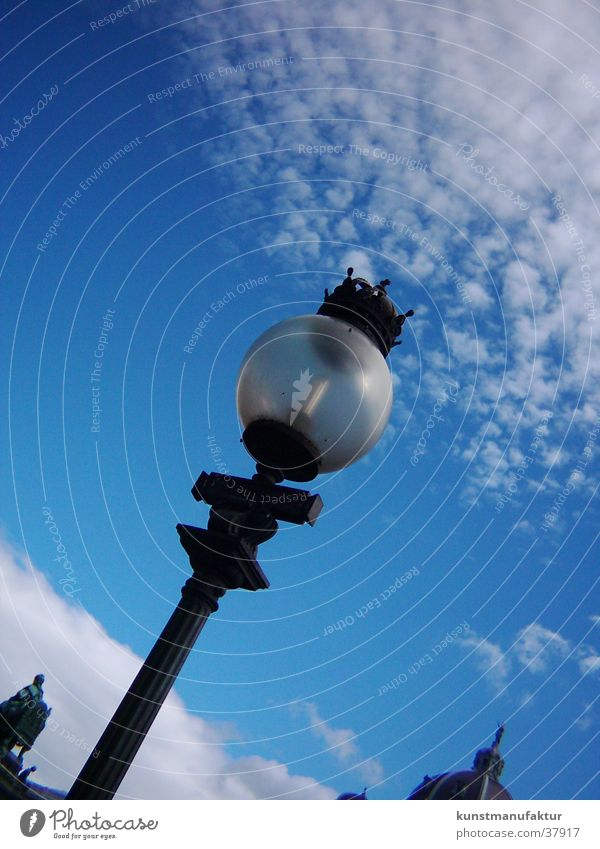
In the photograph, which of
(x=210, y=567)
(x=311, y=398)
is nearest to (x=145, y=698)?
(x=210, y=567)

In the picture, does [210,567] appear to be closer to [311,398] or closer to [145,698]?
[145,698]

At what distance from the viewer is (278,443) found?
183 inches

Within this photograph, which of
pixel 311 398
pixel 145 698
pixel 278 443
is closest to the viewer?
pixel 145 698

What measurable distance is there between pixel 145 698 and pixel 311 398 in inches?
88.7

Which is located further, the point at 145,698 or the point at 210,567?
the point at 210,567

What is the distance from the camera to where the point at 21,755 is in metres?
7.59

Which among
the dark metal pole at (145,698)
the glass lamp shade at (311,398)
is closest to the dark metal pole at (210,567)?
the dark metal pole at (145,698)

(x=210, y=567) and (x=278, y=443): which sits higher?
(x=278, y=443)

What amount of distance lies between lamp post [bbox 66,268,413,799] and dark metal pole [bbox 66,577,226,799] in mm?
10

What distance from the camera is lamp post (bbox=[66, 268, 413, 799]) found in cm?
450

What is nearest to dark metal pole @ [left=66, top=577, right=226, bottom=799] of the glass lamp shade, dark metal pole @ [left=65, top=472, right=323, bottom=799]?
dark metal pole @ [left=65, top=472, right=323, bottom=799]
